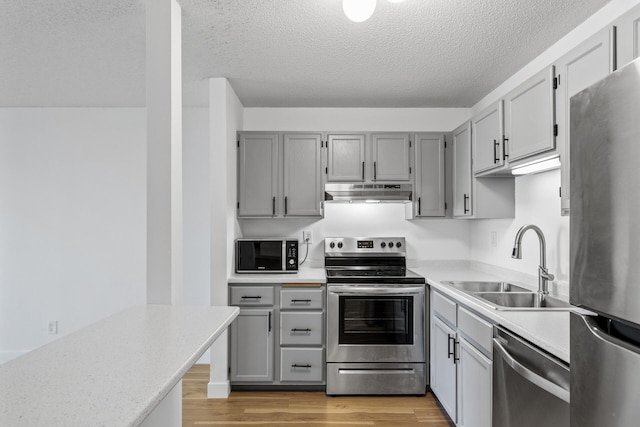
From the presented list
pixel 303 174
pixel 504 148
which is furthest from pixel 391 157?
pixel 504 148

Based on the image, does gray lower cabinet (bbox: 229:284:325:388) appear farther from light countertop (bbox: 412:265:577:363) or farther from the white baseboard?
light countertop (bbox: 412:265:577:363)

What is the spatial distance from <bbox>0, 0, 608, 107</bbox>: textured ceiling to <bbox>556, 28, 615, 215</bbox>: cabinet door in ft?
1.35

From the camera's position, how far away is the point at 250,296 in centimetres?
310

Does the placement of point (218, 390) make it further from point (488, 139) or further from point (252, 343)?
point (488, 139)

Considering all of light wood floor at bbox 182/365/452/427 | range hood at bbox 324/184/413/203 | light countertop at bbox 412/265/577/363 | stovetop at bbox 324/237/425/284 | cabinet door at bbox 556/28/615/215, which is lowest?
light wood floor at bbox 182/365/452/427

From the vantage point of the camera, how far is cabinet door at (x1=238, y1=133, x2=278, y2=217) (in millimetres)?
3451

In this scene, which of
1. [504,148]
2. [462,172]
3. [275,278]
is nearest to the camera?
[504,148]

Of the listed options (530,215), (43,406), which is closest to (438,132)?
(530,215)

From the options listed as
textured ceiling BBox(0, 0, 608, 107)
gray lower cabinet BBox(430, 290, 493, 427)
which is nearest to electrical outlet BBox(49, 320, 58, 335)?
textured ceiling BBox(0, 0, 608, 107)

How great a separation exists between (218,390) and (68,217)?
2.29 metres

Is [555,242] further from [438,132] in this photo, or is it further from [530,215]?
[438,132]

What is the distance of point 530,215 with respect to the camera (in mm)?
2760

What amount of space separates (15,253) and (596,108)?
465 centimetres

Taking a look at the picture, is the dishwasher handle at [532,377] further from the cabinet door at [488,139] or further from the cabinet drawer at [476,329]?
the cabinet door at [488,139]
